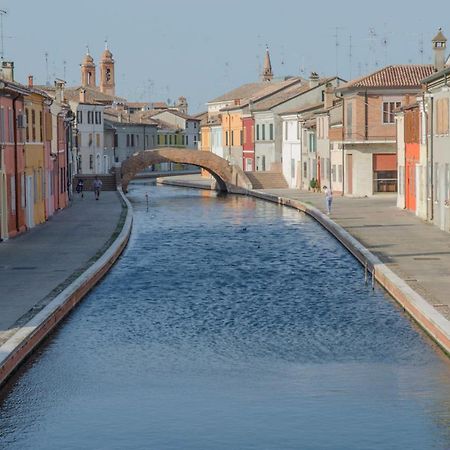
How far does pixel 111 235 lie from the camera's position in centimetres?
5109

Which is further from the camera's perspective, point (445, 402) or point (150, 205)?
point (150, 205)

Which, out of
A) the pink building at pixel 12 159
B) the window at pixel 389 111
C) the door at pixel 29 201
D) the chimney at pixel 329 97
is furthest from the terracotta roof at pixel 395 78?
the pink building at pixel 12 159

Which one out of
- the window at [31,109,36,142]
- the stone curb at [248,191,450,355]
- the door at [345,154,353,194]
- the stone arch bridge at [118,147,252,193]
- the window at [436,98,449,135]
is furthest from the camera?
the stone arch bridge at [118,147,252,193]

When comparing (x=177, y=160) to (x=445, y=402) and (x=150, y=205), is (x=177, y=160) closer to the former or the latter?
(x=150, y=205)

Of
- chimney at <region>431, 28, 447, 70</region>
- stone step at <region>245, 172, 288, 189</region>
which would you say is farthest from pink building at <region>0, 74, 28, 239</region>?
stone step at <region>245, 172, 288, 189</region>

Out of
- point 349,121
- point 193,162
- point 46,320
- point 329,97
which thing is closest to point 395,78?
point 349,121

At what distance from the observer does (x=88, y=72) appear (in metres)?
188

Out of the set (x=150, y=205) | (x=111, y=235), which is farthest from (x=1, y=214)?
(x=150, y=205)

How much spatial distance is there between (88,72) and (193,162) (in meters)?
85.1

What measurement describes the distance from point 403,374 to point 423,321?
180 inches

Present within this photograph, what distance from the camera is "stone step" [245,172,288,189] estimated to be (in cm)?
10175

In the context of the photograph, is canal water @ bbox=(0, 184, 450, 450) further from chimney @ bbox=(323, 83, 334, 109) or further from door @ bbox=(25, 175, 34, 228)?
chimney @ bbox=(323, 83, 334, 109)

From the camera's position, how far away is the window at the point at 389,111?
243 feet

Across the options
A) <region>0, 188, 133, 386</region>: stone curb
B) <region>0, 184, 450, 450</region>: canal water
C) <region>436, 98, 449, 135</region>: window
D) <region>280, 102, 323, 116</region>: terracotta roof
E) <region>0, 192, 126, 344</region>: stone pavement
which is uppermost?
<region>280, 102, 323, 116</region>: terracotta roof
